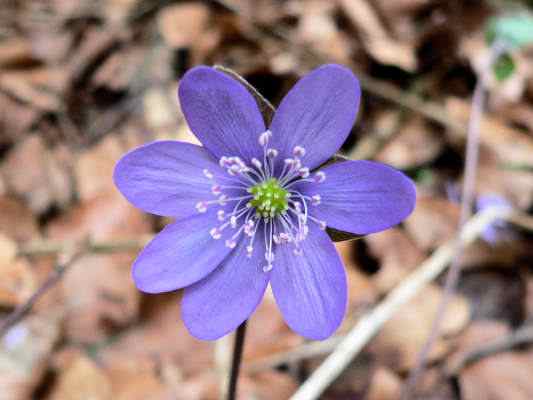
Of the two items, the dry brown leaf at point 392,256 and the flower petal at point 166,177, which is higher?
the flower petal at point 166,177

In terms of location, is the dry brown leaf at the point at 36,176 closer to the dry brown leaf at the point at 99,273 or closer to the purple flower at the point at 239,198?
the dry brown leaf at the point at 99,273

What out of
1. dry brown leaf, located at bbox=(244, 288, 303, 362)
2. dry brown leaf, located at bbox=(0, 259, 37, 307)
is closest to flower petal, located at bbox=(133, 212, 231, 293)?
dry brown leaf, located at bbox=(244, 288, 303, 362)

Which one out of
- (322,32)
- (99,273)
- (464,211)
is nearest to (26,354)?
(99,273)

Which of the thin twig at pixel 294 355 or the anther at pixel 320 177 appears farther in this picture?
the thin twig at pixel 294 355

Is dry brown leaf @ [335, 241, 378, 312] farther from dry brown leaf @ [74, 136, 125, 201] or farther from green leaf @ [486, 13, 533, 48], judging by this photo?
green leaf @ [486, 13, 533, 48]

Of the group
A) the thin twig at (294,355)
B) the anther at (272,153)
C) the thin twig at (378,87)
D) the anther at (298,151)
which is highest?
the anther at (298,151)

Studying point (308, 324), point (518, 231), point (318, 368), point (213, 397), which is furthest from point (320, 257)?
point (518, 231)

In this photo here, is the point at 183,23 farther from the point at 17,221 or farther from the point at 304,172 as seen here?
the point at 304,172

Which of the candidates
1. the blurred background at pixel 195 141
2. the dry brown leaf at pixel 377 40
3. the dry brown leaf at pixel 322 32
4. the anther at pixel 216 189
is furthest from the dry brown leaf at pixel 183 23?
the anther at pixel 216 189
